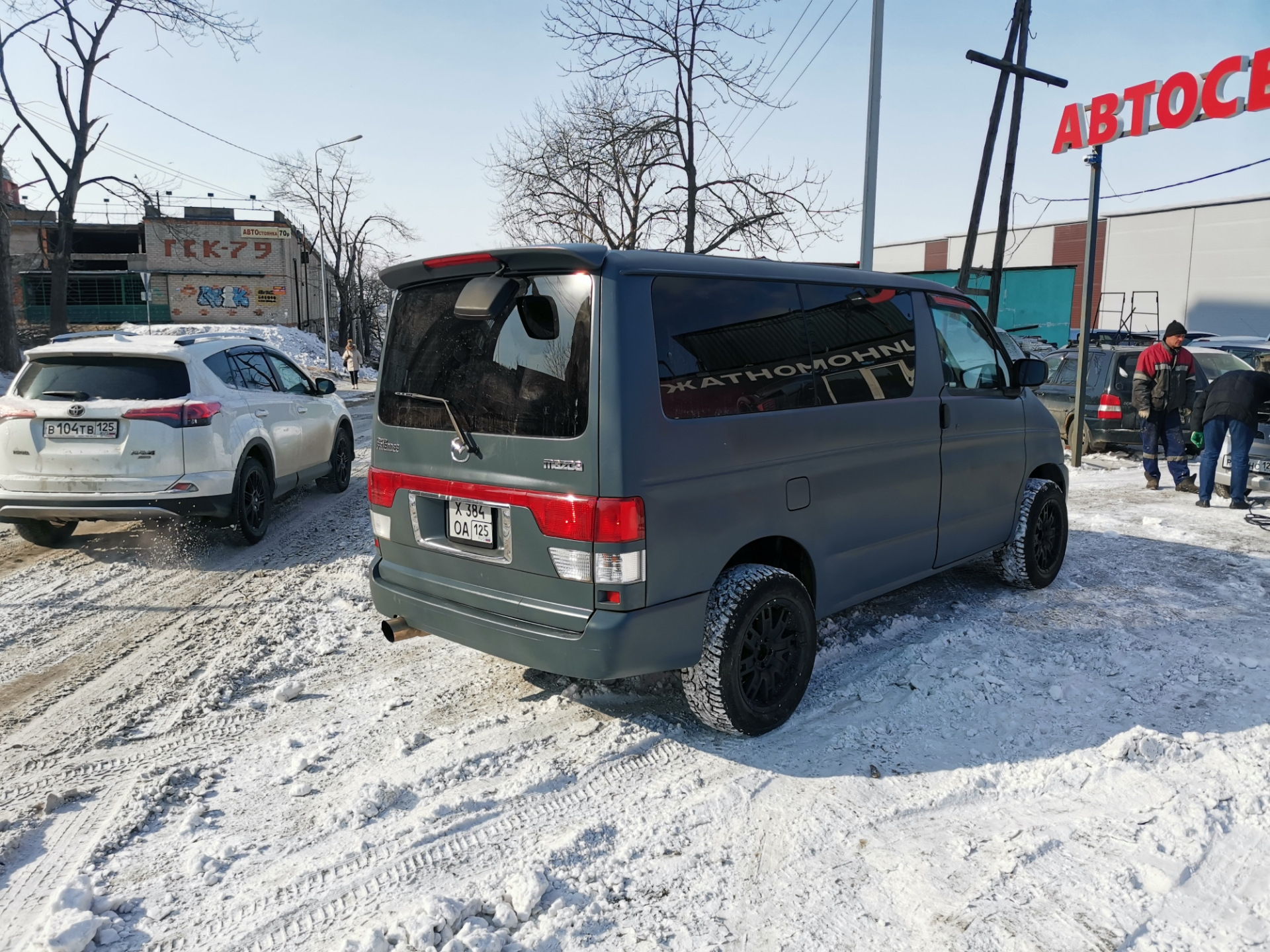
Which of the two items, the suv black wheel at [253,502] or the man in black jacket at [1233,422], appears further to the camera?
the man in black jacket at [1233,422]

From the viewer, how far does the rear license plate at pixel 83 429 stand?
250 inches

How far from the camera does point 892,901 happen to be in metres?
2.74

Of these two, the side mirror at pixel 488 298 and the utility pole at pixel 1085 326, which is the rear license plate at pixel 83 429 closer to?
the side mirror at pixel 488 298

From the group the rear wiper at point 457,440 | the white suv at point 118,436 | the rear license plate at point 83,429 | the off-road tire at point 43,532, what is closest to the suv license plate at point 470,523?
the rear wiper at point 457,440

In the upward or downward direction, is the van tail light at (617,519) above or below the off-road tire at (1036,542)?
above

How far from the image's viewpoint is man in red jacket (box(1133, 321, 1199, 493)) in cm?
993

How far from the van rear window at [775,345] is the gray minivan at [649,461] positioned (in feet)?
0.04

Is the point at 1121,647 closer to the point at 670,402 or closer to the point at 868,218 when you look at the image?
the point at 670,402

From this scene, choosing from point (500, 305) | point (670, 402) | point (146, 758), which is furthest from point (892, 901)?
point (146, 758)

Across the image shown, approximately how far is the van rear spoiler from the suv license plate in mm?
1011

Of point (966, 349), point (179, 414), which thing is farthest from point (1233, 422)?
point (179, 414)

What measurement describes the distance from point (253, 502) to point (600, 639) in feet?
16.4

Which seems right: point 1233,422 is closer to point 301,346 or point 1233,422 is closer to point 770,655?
point 770,655

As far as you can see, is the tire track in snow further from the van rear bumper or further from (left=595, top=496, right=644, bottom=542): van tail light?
(left=595, top=496, right=644, bottom=542): van tail light
